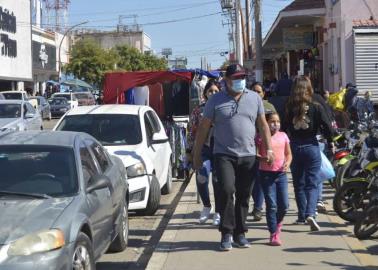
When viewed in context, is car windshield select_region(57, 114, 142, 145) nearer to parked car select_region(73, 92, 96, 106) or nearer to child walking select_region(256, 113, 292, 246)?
child walking select_region(256, 113, 292, 246)

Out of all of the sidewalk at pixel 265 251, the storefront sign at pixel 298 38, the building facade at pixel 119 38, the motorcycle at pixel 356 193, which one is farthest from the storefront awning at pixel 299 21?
the building facade at pixel 119 38

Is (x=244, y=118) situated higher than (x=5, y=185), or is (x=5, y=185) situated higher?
(x=244, y=118)

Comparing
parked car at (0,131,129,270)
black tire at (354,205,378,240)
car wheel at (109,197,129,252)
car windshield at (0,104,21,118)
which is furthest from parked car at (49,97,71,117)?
black tire at (354,205,378,240)

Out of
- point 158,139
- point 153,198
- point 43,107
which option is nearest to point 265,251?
point 153,198

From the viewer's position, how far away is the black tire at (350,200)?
27.5 feet

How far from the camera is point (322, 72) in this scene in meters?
27.1

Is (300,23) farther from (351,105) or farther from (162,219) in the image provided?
(162,219)

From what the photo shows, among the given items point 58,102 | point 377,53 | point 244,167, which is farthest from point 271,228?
point 58,102

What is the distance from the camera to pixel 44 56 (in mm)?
64812

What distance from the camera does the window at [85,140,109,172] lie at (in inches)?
272

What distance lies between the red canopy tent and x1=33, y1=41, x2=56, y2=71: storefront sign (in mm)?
45838

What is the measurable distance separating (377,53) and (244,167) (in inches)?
585

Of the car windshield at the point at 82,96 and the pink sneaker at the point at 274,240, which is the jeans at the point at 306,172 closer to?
the pink sneaker at the point at 274,240

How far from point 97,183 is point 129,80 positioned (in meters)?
11.2
